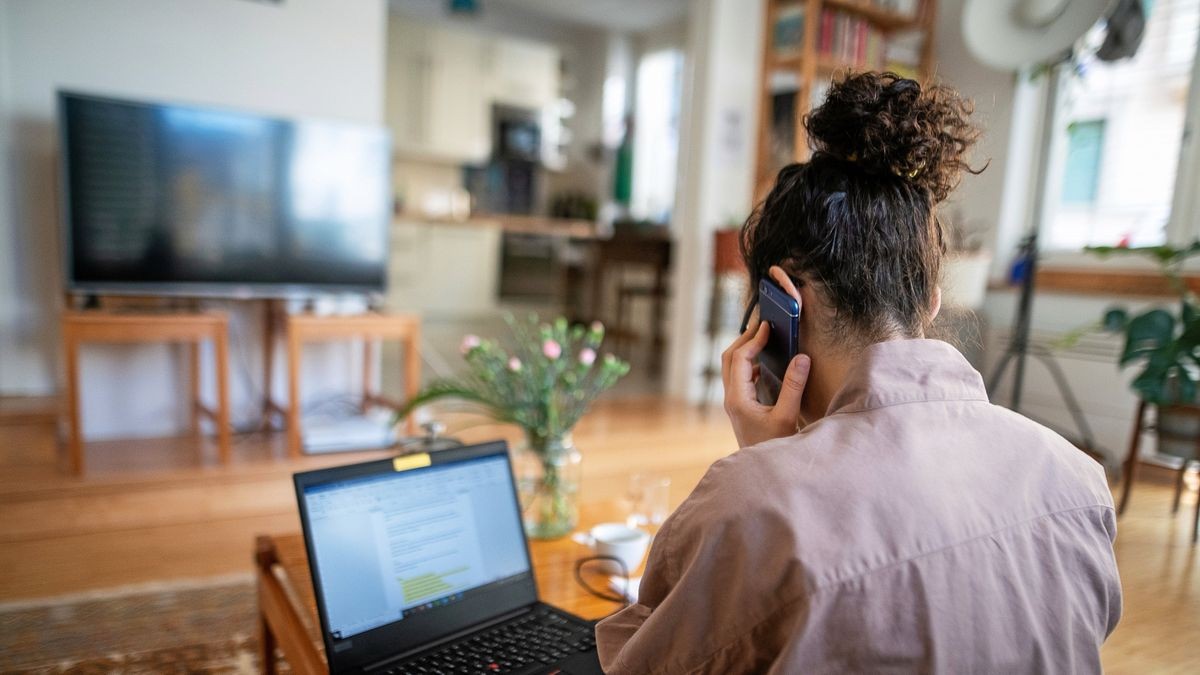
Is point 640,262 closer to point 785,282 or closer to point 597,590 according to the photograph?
point 597,590

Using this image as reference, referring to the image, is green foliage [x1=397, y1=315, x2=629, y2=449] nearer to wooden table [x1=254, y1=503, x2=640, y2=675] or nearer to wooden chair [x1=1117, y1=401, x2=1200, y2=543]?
wooden table [x1=254, y1=503, x2=640, y2=675]

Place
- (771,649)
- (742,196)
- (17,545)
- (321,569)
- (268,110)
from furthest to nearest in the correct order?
(742,196) < (268,110) < (17,545) < (321,569) < (771,649)

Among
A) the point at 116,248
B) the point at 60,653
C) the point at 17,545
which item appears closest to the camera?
the point at 60,653

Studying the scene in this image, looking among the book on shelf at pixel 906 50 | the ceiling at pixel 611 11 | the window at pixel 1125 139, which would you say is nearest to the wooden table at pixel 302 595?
the window at pixel 1125 139

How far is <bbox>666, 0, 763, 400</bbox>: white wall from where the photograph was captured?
3895 millimetres

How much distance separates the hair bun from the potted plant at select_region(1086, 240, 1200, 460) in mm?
2122

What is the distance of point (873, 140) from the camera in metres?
0.69

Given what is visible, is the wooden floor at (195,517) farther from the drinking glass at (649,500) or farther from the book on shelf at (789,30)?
the book on shelf at (789,30)

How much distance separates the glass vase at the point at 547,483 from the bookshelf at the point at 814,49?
2698 millimetres

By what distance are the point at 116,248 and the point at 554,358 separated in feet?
6.56

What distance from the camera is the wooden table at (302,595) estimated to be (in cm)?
97

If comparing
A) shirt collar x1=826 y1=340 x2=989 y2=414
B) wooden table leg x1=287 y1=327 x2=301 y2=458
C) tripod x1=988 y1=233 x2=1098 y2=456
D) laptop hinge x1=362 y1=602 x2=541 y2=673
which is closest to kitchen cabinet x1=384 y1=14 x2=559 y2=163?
wooden table leg x1=287 y1=327 x2=301 y2=458

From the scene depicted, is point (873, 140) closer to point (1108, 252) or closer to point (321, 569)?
point (321, 569)

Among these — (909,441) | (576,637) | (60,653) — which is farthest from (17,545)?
(909,441)
